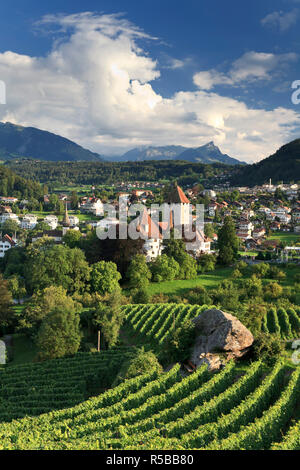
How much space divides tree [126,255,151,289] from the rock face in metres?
22.0

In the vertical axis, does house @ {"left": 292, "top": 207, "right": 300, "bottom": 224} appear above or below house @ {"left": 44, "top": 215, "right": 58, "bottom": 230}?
above

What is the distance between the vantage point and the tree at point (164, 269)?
42.8 m

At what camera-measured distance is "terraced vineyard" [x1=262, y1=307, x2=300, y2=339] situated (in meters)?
24.1

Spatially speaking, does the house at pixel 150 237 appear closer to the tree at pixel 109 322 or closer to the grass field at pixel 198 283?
the grass field at pixel 198 283

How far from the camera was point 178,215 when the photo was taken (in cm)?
5928

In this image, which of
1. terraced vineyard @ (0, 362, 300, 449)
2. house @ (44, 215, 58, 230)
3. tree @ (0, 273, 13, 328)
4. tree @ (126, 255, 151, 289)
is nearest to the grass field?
tree @ (126, 255, 151, 289)

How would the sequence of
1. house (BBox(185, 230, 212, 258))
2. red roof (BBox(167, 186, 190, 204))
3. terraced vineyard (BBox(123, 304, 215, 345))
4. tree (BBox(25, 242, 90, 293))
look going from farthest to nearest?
red roof (BBox(167, 186, 190, 204)), house (BBox(185, 230, 212, 258)), tree (BBox(25, 242, 90, 293)), terraced vineyard (BBox(123, 304, 215, 345))

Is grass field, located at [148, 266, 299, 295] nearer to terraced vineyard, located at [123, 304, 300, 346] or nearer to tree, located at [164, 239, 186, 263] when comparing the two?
tree, located at [164, 239, 186, 263]

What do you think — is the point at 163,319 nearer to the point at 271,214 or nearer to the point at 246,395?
the point at 246,395

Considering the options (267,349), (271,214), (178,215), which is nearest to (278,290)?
(267,349)

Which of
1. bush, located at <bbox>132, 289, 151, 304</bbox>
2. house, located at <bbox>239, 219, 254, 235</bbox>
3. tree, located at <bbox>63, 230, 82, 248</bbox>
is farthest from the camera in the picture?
house, located at <bbox>239, 219, 254, 235</bbox>

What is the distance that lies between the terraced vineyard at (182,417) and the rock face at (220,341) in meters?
0.77

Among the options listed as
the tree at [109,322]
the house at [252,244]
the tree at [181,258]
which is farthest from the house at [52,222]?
the tree at [109,322]

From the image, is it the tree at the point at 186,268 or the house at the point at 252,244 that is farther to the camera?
the house at the point at 252,244
